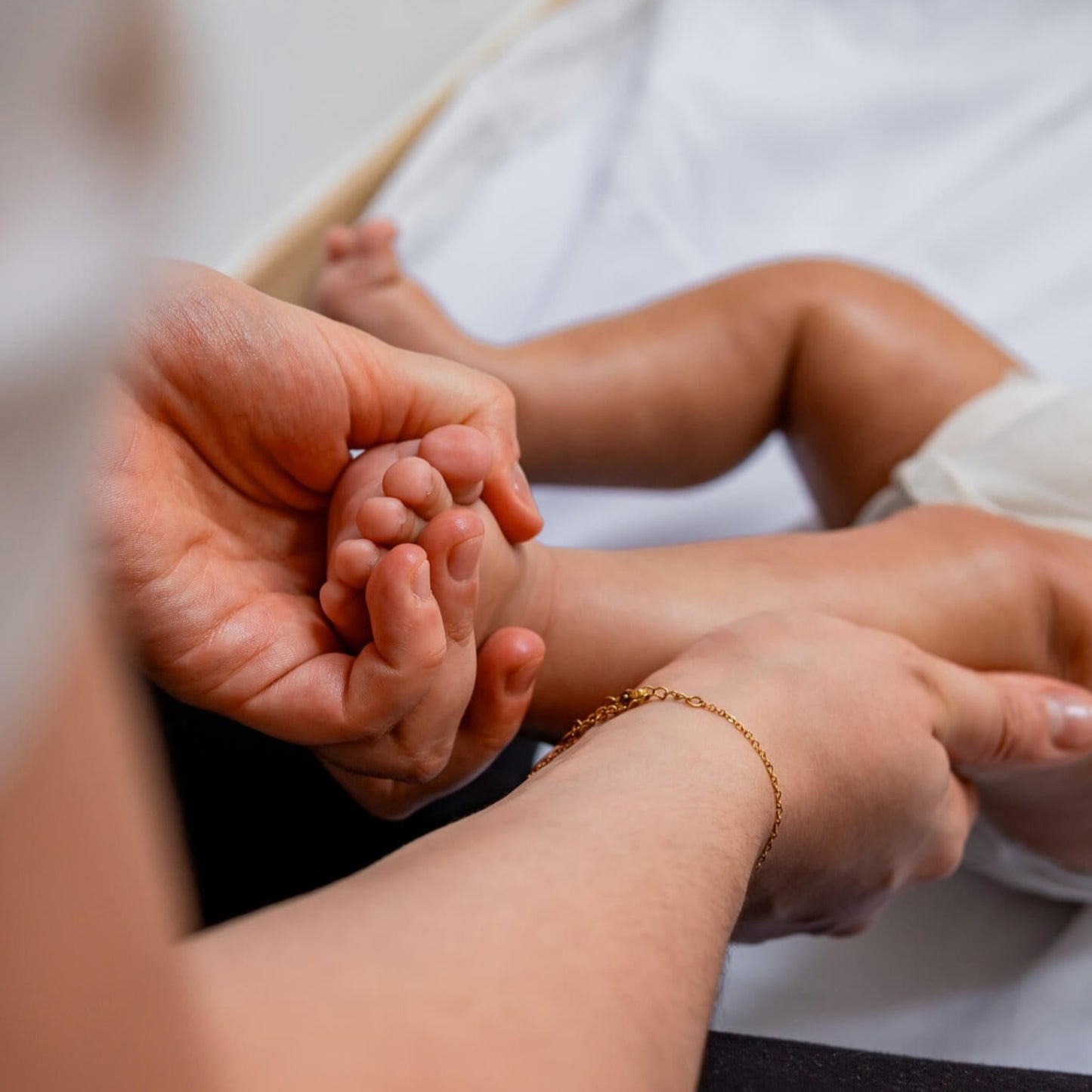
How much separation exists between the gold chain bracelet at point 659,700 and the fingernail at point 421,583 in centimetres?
9

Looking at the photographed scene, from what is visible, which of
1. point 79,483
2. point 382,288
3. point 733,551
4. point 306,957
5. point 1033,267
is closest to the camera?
point 79,483

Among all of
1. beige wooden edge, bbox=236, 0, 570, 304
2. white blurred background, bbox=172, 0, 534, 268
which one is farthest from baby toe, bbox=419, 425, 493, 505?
beige wooden edge, bbox=236, 0, 570, 304

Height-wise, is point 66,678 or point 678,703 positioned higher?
point 66,678

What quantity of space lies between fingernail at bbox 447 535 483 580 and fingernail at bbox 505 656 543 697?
0.08 meters

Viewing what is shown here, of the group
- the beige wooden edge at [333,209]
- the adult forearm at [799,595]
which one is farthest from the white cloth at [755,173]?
the adult forearm at [799,595]

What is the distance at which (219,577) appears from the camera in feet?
1.59

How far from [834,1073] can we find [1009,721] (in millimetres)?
235

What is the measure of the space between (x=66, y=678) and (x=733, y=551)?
531 mm

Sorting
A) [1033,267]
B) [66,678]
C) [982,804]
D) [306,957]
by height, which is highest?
[66,678]

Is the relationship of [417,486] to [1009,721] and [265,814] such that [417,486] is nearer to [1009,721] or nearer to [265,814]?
[265,814]

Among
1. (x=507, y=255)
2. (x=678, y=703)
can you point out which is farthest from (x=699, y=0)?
(x=678, y=703)

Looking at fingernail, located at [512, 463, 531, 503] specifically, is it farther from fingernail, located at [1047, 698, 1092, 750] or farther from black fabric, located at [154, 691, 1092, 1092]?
fingernail, located at [1047, 698, 1092, 750]

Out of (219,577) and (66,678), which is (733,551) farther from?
(66,678)

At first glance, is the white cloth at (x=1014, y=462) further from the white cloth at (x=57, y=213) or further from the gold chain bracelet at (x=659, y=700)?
the white cloth at (x=57, y=213)
